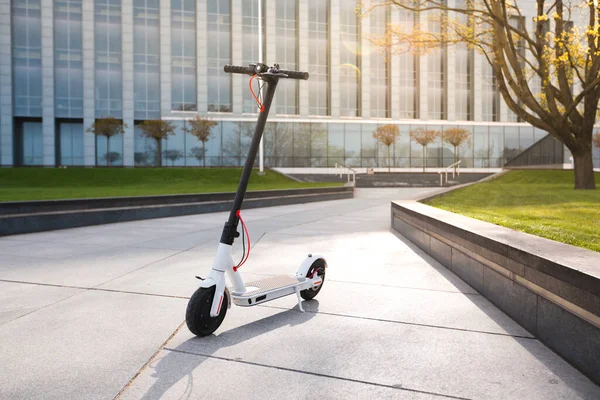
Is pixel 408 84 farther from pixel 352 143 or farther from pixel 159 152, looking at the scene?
pixel 159 152

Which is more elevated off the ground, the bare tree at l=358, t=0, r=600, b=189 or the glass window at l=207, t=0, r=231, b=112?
the glass window at l=207, t=0, r=231, b=112

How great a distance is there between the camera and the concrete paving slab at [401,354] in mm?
2891

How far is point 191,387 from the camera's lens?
2824 mm

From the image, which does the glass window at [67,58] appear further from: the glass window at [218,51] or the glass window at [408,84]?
the glass window at [408,84]

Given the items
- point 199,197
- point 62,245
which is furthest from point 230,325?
point 199,197

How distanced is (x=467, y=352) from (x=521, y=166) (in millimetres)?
57324

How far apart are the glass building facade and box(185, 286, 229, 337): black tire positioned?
44.4 metres

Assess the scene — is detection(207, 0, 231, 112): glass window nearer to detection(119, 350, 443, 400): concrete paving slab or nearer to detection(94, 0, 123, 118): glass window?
detection(94, 0, 123, 118): glass window

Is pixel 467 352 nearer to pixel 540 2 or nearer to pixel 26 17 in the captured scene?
pixel 540 2

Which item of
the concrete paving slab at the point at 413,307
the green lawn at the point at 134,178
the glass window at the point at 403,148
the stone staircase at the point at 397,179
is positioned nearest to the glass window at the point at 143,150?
the green lawn at the point at 134,178

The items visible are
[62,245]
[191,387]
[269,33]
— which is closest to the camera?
[191,387]

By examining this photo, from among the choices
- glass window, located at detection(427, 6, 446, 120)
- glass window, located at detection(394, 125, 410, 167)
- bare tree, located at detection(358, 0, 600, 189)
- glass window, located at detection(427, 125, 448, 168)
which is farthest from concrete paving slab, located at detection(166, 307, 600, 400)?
glass window, located at detection(427, 6, 446, 120)

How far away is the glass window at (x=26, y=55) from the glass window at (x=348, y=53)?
30.1 m

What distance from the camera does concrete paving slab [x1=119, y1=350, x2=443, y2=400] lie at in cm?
273
